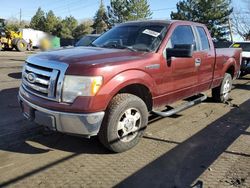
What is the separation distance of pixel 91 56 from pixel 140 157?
1.55m

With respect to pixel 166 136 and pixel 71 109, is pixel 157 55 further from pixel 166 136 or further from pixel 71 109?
pixel 71 109

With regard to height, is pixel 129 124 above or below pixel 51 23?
below

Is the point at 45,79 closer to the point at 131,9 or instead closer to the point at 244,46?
the point at 244,46

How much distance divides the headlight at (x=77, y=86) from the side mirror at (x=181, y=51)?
1.68 metres

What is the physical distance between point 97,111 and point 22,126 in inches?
84.4

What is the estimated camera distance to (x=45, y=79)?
4750 millimetres

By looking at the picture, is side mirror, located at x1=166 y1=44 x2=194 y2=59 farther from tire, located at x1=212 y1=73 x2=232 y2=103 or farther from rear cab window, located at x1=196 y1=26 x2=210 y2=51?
tire, located at x1=212 y1=73 x2=232 y2=103

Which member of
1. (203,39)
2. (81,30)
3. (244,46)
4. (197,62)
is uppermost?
(81,30)

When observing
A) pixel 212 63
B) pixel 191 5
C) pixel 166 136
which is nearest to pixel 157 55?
pixel 166 136

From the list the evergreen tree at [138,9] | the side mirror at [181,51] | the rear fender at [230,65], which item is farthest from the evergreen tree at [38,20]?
the side mirror at [181,51]

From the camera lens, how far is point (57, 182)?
4.14 meters

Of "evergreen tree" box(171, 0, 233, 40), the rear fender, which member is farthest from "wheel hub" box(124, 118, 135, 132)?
"evergreen tree" box(171, 0, 233, 40)

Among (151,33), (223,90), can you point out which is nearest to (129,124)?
(151,33)

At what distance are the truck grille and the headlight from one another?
0.09 meters
